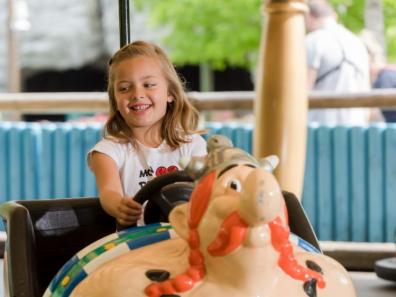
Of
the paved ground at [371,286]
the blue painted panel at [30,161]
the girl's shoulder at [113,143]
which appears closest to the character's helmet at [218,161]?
the girl's shoulder at [113,143]

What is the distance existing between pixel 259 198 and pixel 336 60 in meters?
2.72

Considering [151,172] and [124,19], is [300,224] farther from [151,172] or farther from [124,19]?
[124,19]

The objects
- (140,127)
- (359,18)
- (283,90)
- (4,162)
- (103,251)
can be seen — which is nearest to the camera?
(103,251)

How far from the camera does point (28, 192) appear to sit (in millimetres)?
4066

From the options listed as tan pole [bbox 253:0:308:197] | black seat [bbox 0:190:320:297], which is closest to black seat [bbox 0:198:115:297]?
black seat [bbox 0:190:320:297]

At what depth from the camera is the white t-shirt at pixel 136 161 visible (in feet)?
5.60

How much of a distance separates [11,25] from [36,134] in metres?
4.67

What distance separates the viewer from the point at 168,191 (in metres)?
1.46

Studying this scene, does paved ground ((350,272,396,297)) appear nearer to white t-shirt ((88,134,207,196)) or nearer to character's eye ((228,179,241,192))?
white t-shirt ((88,134,207,196))

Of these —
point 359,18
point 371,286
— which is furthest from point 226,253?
point 359,18

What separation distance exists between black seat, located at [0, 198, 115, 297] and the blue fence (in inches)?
83.1

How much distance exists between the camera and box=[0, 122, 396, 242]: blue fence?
12.3ft

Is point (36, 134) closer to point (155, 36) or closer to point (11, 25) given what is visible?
point (11, 25)

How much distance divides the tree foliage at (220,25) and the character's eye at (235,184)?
259 inches
